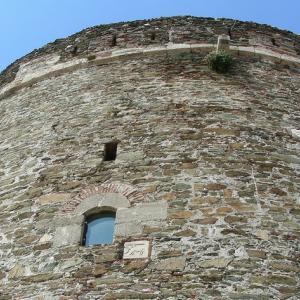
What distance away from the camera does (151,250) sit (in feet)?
18.8

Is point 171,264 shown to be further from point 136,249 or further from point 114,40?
point 114,40

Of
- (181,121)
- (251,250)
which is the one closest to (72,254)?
(251,250)

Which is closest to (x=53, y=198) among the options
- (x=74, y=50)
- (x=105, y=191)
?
(x=105, y=191)

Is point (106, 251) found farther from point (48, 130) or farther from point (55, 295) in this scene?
point (48, 130)

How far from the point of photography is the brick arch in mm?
6359

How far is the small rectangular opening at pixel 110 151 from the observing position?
7.08 meters

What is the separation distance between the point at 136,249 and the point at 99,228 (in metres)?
0.60

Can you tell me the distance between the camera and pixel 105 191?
649 centimetres

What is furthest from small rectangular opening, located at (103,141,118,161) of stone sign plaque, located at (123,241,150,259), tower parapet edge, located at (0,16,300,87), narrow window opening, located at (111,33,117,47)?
narrow window opening, located at (111,33,117,47)

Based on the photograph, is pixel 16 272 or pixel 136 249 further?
pixel 16 272

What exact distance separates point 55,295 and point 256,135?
3.11 meters

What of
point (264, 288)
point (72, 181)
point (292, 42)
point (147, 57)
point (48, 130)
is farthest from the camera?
point (292, 42)

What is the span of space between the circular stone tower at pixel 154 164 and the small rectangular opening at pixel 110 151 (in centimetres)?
1

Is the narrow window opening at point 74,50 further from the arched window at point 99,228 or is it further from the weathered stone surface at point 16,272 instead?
the weathered stone surface at point 16,272
